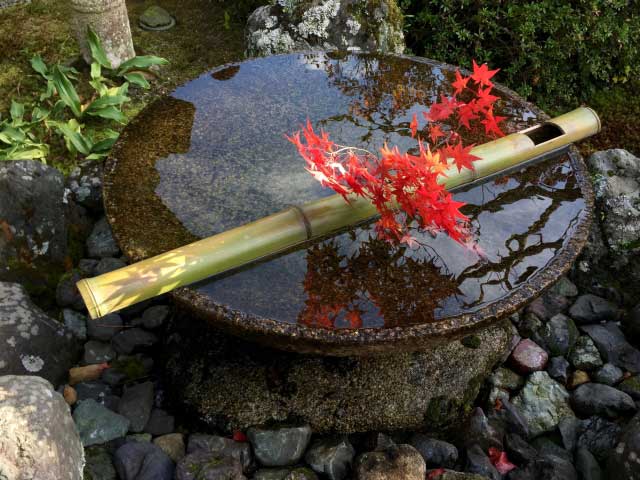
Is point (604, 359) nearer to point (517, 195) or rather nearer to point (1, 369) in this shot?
point (517, 195)

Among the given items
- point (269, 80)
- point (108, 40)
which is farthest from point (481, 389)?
point (108, 40)

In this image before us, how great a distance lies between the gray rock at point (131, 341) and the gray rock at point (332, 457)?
1.08 metres

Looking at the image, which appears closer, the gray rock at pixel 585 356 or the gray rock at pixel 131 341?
the gray rock at pixel 131 341

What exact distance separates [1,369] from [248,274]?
4.59 ft

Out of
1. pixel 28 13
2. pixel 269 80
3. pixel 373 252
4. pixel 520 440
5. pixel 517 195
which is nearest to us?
pixel 373 252

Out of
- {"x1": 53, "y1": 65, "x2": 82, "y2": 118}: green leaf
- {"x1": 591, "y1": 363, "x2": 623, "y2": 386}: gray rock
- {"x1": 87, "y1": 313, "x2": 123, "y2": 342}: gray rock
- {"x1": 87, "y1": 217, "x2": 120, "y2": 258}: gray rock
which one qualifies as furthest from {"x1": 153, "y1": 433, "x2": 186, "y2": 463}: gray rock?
{"x1": 53, "y1": 65, "x2": 82, "y2": 118}: green leaf

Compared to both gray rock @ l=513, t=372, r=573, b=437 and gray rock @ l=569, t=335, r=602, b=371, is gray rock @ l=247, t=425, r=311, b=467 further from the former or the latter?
gray rock @ l=569, t=335, r=602, b=371

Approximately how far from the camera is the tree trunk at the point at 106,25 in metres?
4.48

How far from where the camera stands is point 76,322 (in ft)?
11.2

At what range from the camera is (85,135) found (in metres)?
4.31

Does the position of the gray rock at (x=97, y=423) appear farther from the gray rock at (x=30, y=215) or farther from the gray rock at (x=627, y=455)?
the gray rock at (x=627, y=455)

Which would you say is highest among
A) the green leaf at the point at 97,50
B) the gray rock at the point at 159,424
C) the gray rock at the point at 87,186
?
the green leaf at the point at 97,50

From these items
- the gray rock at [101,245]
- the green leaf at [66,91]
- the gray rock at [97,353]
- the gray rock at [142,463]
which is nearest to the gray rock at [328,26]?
the green leaf at [66,91]

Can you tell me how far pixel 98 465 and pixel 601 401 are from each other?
2.51m
